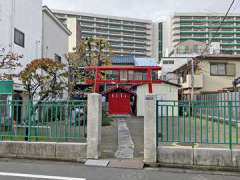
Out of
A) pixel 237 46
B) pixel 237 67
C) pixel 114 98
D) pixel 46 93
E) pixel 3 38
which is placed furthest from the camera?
pixel 237 46

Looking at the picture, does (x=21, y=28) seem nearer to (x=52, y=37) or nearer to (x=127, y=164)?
(x=52, y=37)

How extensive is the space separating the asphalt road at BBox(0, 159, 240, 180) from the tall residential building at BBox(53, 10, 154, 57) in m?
85.3

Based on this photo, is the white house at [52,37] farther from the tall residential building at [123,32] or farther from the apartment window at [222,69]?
the tall residential building at [123,32]

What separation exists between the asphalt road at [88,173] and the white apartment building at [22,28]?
11.5 meters

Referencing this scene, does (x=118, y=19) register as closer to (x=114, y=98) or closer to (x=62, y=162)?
(x=114, y=98)

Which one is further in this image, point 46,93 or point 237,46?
point 237,46

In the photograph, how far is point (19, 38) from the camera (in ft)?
63.9

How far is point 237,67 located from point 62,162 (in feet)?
81.6

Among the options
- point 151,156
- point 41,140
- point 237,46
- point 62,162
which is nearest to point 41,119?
point 41,140

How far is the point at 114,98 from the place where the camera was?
33.5 meters

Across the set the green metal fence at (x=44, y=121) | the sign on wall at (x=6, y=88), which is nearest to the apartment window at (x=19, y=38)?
the sign on wall at (x=6, y=88)

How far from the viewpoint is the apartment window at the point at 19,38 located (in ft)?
61.4

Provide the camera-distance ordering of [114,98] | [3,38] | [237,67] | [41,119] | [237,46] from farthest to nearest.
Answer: [237,46], [114,98], [237,67], [3,38], [41,119]

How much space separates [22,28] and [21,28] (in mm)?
145
